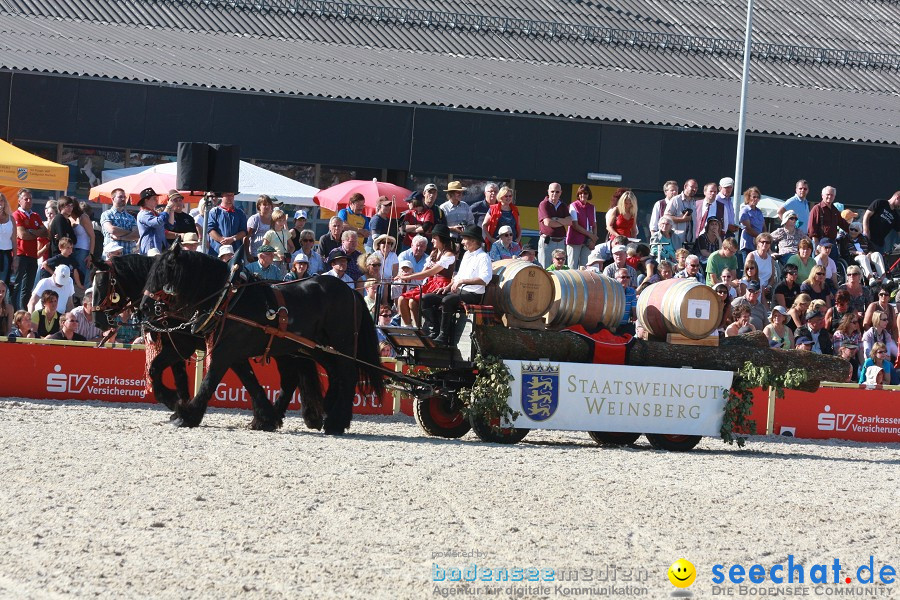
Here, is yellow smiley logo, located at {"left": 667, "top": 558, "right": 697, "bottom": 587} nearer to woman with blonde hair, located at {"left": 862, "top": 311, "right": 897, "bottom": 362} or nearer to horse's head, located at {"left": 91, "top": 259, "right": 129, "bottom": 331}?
horse's head, located at {"left": 91, "top": 259, "right": 129, "bottom": 331}

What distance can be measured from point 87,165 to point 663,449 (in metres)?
13.0

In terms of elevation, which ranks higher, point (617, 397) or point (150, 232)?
point (150, 232)

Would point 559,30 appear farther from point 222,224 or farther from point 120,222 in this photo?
point 120,222

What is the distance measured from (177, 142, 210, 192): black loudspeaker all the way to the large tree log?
357 cm

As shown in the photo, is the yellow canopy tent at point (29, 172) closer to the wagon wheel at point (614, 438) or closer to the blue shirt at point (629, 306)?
the blue shirt at point (629, 306)

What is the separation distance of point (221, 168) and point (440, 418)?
11.3 feet

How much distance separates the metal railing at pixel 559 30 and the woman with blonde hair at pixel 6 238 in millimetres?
12371

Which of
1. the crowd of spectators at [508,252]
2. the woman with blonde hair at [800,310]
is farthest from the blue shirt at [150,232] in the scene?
the woman with blonde hair at [800,310]

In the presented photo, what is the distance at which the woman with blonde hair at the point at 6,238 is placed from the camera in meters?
15.6

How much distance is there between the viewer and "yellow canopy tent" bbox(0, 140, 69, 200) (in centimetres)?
1611

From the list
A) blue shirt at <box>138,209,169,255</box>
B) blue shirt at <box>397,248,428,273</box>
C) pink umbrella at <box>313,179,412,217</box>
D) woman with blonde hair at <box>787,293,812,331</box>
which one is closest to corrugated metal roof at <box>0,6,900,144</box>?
pink umbrella at <box>313,179,412,217</box>

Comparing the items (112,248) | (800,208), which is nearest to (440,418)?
(112,248)

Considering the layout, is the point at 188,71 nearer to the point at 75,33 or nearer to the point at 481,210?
the point at 75,33

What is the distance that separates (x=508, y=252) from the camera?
16.8m
